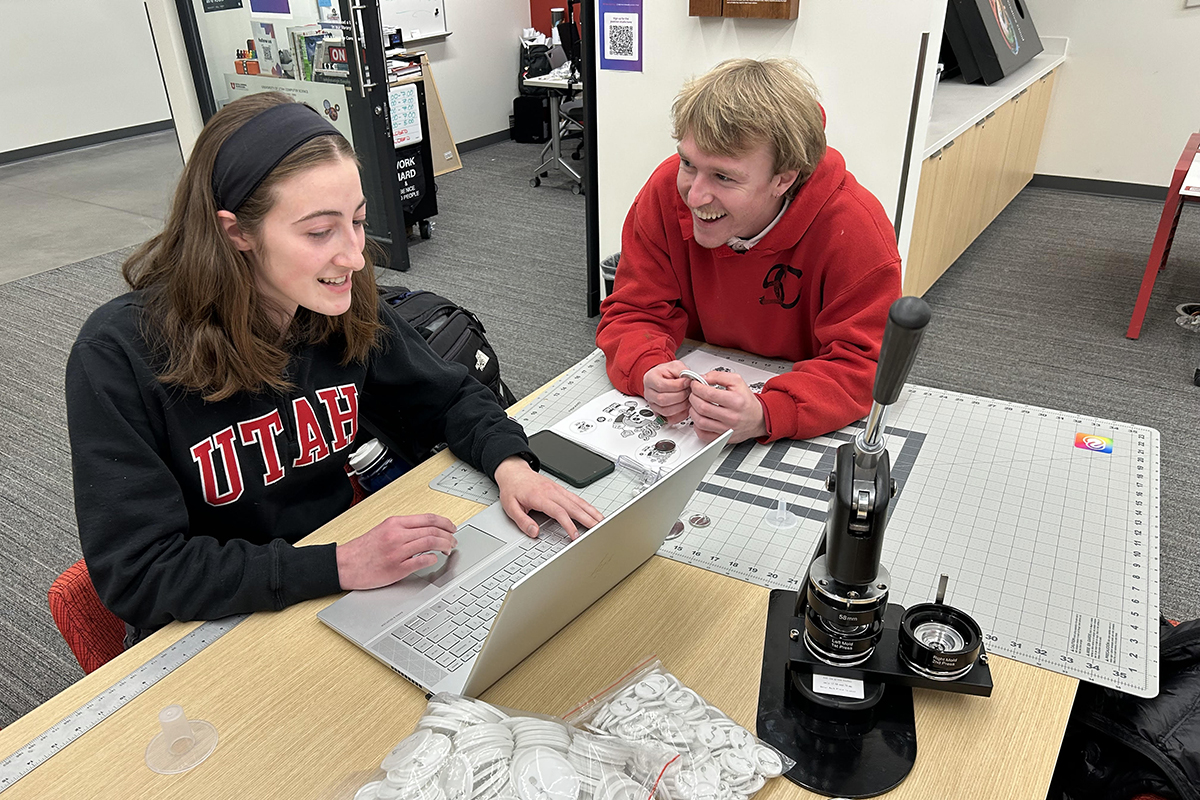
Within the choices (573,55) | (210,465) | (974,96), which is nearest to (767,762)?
(210,465)

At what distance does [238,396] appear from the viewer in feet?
3.78

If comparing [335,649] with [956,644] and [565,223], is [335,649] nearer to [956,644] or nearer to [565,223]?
[956,644]

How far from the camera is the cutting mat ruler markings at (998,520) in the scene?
3.12 ft

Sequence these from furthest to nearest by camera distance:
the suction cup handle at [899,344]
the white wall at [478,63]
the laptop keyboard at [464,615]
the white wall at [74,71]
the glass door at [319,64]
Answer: the white wall at [74,71]
the white wall at [478,63]
the glass door at [319,64]
the laptop keyboard at [464,615]
the suction cup handle at [899,344]

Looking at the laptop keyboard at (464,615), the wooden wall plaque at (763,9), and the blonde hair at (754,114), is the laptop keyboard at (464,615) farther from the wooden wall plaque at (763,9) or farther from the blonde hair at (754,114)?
the wooden wall plaque at (763,9)

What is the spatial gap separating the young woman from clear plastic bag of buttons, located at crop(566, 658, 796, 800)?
307mm

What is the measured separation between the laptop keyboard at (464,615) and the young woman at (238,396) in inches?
2.2

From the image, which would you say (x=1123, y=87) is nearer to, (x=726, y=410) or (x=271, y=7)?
(x=271, y=7)

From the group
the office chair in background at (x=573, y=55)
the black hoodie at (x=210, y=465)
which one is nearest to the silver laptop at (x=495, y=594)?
the black hoodie at (x=210, y=465)

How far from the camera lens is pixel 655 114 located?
2.98m

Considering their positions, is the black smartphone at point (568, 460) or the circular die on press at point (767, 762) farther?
the black smartphone at point (568, 460)

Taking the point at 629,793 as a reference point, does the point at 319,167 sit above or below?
above

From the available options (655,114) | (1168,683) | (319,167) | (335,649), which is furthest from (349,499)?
(655,114)

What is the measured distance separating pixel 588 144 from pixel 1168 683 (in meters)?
2.67
